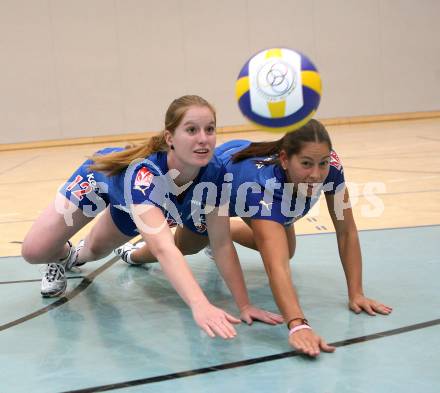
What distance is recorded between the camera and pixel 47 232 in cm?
332

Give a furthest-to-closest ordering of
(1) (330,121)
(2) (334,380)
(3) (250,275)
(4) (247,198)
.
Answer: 1. (1) (330,121)
2. (3) (250,275)
3. (4) (247,198)
4. (2) (334,380)

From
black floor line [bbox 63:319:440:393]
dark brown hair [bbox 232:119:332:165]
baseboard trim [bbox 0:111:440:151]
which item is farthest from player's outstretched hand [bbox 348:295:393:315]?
baseboard trim [bbox 0:111:440:151]

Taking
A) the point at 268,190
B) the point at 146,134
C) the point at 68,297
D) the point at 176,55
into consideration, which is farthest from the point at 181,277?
the point at 176,55

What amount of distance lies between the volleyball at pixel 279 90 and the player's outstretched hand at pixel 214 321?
87 centimetres

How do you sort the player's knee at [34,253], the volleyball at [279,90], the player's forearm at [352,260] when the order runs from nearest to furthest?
1. the volleyball at [279,90]
2. the player's forearm at [352,260]
3. the player's knee at [34,253]

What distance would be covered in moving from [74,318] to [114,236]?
Answer: 21.5 inches

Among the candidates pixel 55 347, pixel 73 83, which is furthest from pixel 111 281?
pixel 73 83

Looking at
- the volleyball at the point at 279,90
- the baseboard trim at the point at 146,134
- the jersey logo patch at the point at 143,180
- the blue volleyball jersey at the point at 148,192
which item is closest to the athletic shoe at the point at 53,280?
the blue volleyball jersey at the point at 148,192

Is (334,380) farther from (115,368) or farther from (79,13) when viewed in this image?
(79,13)

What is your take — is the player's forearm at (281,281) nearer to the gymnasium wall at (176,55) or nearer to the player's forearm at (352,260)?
the player's forearm at (352,260)

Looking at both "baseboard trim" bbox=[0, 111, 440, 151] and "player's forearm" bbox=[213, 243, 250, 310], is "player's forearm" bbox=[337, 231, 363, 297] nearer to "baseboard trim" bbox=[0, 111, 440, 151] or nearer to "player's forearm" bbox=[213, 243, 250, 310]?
"player's forearm" bbox=[213, 243, 250, 310]

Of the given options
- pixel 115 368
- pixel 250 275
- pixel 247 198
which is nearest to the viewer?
pixel 115 368

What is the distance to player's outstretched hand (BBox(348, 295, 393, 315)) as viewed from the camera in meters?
2.87

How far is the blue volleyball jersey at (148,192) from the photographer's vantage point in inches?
111
